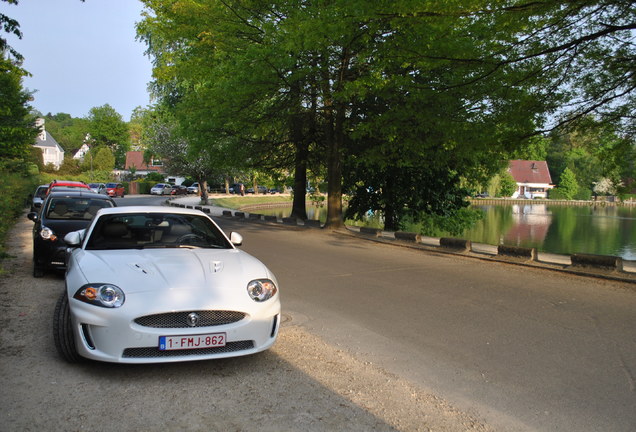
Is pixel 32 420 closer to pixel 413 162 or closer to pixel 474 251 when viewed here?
pixel 474 251

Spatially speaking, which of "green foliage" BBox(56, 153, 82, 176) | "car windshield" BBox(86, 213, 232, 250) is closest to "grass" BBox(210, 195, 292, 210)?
"green foliage" BBox(56, 153, 82, 176)

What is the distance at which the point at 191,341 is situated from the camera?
4578 millimetres

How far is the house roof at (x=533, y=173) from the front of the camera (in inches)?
4456

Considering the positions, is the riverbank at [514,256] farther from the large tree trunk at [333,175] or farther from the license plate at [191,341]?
the license plate at [191,341]

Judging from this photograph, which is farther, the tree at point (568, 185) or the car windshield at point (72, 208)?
the tree at point (568, 185)

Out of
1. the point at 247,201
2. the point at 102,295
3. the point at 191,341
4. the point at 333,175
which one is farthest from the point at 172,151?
the point at 191,341

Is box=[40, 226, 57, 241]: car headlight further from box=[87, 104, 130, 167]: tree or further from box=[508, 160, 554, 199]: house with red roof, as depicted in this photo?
box=[87, 104, 130, 167]: tree

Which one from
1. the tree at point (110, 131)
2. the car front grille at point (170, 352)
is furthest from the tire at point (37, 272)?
the tree at point (110, 131)

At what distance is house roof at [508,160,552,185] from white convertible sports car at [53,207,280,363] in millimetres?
115296

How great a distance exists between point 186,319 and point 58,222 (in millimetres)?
6393

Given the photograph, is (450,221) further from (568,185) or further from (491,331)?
(568,185)

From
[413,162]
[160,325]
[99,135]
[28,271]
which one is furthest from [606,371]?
[99,135]

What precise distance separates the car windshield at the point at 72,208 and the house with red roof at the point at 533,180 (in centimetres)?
11033

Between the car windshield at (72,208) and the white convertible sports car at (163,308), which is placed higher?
the car windshield at (72,208)
